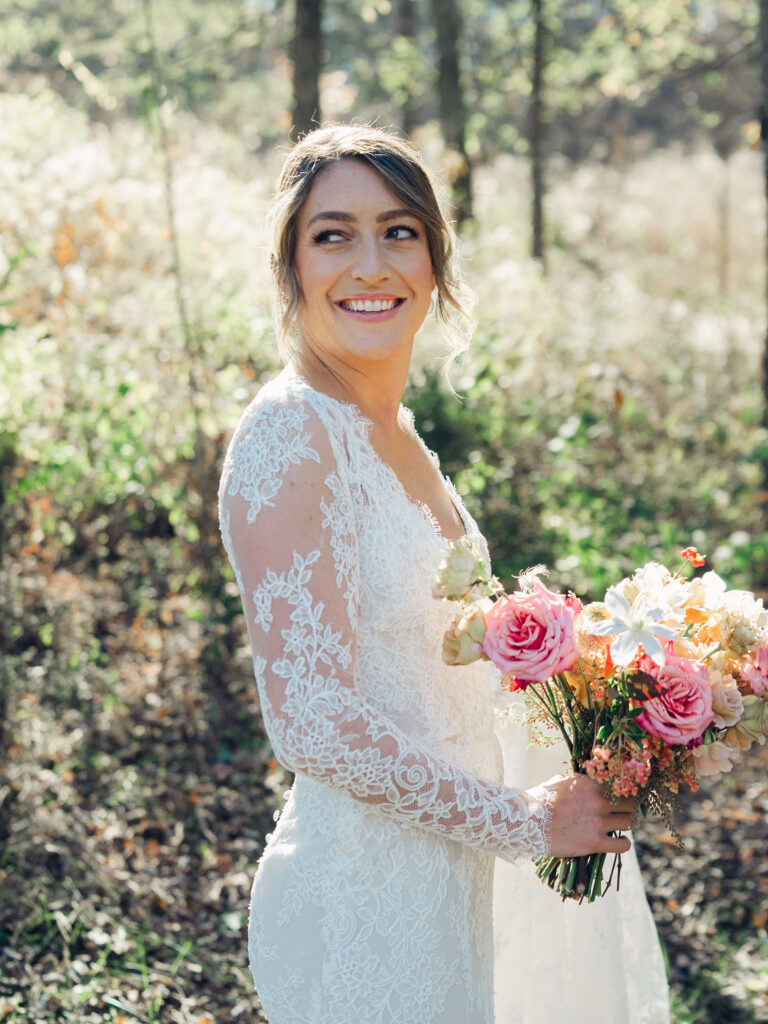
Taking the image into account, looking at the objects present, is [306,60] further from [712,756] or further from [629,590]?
[712,756]

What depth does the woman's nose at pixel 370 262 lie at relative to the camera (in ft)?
6.52

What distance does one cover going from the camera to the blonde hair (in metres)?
2.02

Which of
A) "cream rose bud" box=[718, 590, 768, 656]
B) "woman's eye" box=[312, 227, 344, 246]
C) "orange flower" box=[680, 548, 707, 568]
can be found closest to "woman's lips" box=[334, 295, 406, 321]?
"woman's eye" box=[312, 227, 344, 246]

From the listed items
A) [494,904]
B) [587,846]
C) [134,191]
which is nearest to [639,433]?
[134,191]

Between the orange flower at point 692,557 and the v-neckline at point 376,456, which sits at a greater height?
the v-neckline at point 376,456

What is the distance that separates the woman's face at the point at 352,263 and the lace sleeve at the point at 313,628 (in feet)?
0.90

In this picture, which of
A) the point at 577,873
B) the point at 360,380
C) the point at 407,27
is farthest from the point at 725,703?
the point at 407,27

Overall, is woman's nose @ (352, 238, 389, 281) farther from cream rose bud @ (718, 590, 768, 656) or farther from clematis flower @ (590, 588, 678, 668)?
cream rose bud @ (718, 590, 768, 656)

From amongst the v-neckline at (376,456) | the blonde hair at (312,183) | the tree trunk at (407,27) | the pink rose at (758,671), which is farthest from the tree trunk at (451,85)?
the pink rose at (758,671)

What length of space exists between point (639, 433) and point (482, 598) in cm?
581

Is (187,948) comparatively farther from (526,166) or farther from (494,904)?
(526,166)

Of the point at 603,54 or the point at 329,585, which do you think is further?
the point at 603,54

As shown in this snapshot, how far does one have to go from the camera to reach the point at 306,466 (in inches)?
69.4

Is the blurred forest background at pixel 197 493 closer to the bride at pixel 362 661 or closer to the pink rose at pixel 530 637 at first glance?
the bride at pixel 362 661
